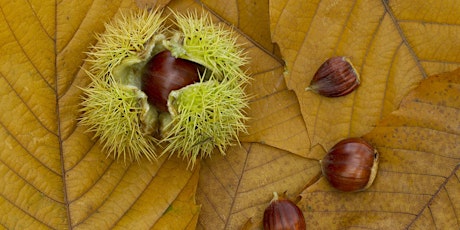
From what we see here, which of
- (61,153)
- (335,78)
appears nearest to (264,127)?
(335,78)

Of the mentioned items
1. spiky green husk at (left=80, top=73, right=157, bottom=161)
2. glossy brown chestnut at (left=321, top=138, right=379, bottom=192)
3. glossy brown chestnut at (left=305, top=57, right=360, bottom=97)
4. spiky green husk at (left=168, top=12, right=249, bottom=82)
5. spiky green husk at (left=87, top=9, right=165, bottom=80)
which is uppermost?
spiky green husk at (left=87, top=9, right=165, bottom=80)

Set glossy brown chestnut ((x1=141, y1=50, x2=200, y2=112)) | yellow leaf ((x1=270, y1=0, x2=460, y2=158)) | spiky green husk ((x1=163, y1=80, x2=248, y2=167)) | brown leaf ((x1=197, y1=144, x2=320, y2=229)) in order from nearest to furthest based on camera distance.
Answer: spiky green husk ((x1=163, y1=80, x2=248, y2=167))
glossy brown chestnut ((x1=141, y1=50, x2=200, y2=112))
yellow leaf ((x1=270, y1=0, x2=460, y2=158))
brown leaf ((x1=197, y1=144, x2=320, y2=229))

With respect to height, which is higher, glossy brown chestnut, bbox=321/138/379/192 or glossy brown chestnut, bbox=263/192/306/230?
glossy brown chestnut, bbox=321/138/379/192

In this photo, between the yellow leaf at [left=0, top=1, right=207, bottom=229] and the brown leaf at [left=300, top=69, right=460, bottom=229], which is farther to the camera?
the brown leaf at [left=300, top=69, right=460, bottom=229]

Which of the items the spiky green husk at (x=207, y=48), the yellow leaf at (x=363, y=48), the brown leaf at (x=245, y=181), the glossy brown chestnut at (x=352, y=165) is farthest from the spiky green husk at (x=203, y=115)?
the glossy brown chestnut at (x=352, y=165)

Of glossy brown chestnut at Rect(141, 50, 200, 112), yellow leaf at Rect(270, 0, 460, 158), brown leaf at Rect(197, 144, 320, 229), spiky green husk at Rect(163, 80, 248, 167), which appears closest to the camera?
spiky green husk at Rect(163, 80, 248, 167)

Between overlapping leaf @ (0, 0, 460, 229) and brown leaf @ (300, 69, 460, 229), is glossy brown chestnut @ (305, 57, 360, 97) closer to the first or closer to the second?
overlapping leaf @ (0, 0, 460, 229)

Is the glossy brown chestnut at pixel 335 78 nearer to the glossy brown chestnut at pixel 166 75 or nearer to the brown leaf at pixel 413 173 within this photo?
the brown leaf at pixel 413 173

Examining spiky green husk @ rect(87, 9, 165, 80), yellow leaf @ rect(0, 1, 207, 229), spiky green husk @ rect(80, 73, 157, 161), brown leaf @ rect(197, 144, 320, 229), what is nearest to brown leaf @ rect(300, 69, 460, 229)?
brown leaf @ rect(197, 144, 320, 229)
